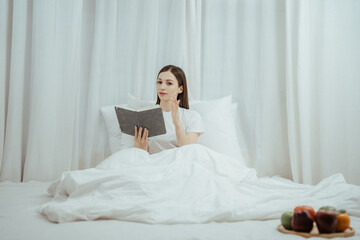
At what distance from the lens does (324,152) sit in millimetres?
3006

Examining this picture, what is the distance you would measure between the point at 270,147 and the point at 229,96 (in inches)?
20.8

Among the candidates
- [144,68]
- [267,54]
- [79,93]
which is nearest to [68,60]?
[79,93]

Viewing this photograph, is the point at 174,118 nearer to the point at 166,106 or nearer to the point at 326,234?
the point at 166,106

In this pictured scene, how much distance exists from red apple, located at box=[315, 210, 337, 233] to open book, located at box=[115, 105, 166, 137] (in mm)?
1240

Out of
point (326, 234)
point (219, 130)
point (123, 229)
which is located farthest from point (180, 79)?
point (326, 234)

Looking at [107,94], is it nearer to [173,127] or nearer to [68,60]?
[68,60]

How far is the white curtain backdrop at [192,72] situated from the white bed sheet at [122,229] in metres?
1.35

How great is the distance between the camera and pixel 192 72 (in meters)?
3.14

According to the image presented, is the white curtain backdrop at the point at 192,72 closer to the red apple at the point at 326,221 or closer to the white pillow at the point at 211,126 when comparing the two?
the white pillow at the point at 211,126

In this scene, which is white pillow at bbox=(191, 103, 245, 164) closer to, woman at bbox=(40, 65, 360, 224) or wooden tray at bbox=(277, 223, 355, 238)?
woman at bbox=(40, 65, 360, 224)

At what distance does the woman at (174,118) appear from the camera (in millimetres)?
2518

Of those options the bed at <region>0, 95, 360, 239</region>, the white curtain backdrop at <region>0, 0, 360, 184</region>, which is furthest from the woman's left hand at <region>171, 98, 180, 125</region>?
the bed at <region>0, 95, 360, 239</region>

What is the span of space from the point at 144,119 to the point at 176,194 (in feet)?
2.67

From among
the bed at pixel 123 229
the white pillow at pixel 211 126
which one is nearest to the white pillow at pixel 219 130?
the white pillow at pixel 211 126
